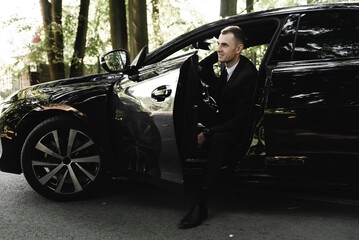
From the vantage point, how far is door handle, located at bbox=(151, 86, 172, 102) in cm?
313

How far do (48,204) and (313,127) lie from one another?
2397 millimetres

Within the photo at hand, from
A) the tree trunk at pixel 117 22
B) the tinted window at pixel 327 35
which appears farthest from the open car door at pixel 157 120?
the tree trunk at pixel 117 22

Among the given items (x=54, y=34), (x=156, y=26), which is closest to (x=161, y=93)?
(x=54, y=34)

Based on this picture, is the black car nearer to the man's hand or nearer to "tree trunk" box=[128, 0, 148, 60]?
the man's hand

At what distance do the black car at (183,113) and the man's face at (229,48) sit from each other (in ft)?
0.73

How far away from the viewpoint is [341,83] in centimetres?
298

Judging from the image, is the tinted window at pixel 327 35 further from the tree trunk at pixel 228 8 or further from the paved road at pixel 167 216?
the tree trunk at pixel 228 8

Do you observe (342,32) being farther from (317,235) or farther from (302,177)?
(317,235)

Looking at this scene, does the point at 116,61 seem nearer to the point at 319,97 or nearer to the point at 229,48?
the point at 229,48

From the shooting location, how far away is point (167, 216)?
336 centimetres

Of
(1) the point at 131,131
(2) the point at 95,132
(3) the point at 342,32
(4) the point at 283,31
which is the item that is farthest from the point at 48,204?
(3) the point at 342,32

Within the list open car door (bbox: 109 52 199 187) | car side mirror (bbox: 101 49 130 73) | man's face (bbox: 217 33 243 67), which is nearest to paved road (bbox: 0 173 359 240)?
open car door (bbox: 109 52 199 187)

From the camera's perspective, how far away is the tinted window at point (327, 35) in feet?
10.3

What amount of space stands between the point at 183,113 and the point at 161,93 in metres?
0.27
